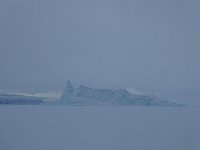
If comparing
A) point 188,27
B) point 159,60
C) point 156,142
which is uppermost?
point 188,27

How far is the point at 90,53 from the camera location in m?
2.26

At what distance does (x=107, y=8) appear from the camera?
7.44 feet

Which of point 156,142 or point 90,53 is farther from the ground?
point 90,53

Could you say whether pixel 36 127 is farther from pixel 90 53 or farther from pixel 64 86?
pixel 90 53

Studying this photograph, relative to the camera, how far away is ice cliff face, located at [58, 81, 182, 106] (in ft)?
7.18

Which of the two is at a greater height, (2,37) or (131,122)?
(2,37)

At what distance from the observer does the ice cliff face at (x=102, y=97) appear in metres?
2.19

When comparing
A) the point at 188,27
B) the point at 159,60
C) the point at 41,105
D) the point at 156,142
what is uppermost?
the point at 188,27

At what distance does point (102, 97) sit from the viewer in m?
2.21

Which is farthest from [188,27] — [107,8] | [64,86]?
[64,86]

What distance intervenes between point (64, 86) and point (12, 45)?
0.39 meters

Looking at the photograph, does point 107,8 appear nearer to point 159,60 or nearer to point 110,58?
point 110,58

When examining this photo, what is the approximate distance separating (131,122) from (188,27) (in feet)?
2.23

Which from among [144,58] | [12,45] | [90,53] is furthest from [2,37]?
[144,58]
